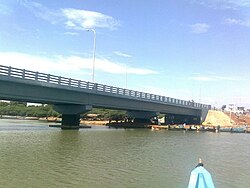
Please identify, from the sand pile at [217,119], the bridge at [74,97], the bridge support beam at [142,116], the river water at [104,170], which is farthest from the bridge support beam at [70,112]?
the sand pile at [217,119]

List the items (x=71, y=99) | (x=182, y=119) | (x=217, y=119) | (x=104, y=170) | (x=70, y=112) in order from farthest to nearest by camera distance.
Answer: (x=217, y=119) → (x=182, y=119) → (x=70, y=112) → (x=71, y=99) → (x=104, y=170)

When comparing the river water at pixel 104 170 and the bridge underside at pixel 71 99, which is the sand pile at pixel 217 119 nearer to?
Answer: the bridge underside at pixel 71 99

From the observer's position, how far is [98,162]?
26297 mm

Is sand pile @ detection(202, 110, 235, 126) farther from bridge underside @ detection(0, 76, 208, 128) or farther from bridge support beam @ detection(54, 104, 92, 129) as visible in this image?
bridge support beam @ detection(54, 104, 92, 129)

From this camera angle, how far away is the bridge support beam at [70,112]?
221 ft

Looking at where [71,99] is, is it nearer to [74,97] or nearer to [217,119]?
[74,97]

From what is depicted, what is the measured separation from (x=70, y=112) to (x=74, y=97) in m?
6.18

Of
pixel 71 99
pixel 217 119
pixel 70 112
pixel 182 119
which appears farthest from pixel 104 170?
pixel 217 119

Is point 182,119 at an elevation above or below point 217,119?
below

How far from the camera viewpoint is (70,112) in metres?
69.4

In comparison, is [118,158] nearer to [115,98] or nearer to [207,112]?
[115,98]

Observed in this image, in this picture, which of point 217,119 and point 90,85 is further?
point 217,119

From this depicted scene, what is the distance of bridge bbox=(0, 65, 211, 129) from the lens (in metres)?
A: 50.0

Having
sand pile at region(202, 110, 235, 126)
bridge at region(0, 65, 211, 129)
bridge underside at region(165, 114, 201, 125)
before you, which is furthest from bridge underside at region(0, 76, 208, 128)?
sand pile at region(202, 110, 235, 126)
